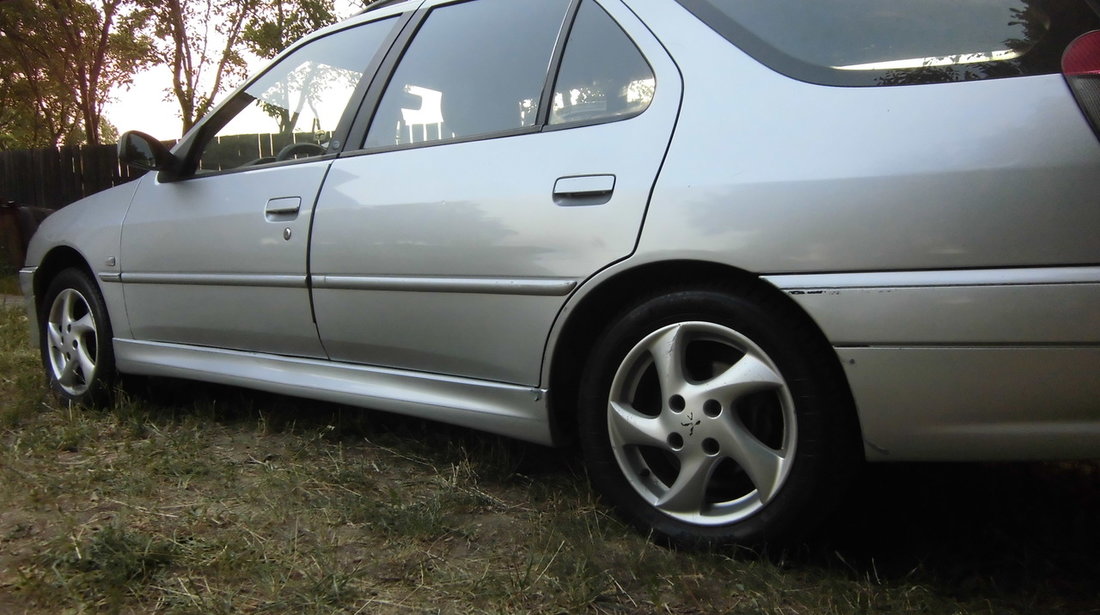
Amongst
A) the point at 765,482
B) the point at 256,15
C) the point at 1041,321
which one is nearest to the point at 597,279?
the point at 765,482

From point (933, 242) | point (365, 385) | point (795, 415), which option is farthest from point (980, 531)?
point (365, 385)

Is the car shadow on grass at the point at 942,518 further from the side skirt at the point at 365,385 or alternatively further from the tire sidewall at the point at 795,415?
the side skirt at the point at 365,385

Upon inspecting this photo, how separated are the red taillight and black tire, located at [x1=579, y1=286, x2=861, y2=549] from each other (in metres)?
0.70

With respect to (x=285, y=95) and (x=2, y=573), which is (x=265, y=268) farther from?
(x=2, y=573)

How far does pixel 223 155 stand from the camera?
137 inches

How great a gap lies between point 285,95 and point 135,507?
1.61 metres

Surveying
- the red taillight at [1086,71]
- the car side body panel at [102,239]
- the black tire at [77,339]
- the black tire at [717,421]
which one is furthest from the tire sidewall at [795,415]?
the black tire at [77,339]

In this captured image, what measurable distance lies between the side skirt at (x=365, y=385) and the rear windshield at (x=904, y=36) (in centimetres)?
108

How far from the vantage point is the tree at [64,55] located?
56.6 feet

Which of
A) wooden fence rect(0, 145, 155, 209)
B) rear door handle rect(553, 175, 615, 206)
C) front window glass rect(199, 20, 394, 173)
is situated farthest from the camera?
wooden fence rect(0, 145, 155, 209)

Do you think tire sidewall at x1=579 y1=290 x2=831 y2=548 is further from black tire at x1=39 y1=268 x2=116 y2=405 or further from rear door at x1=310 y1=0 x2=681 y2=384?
black tire at x1=39 y1=268 x2=116 y2=405

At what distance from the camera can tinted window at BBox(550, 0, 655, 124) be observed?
2.35m

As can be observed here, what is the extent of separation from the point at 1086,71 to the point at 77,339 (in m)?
3.88

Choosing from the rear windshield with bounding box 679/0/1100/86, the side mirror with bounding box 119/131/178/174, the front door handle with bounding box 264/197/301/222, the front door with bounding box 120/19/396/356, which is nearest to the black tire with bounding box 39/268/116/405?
the front door with bounding box 120/19/396/356
